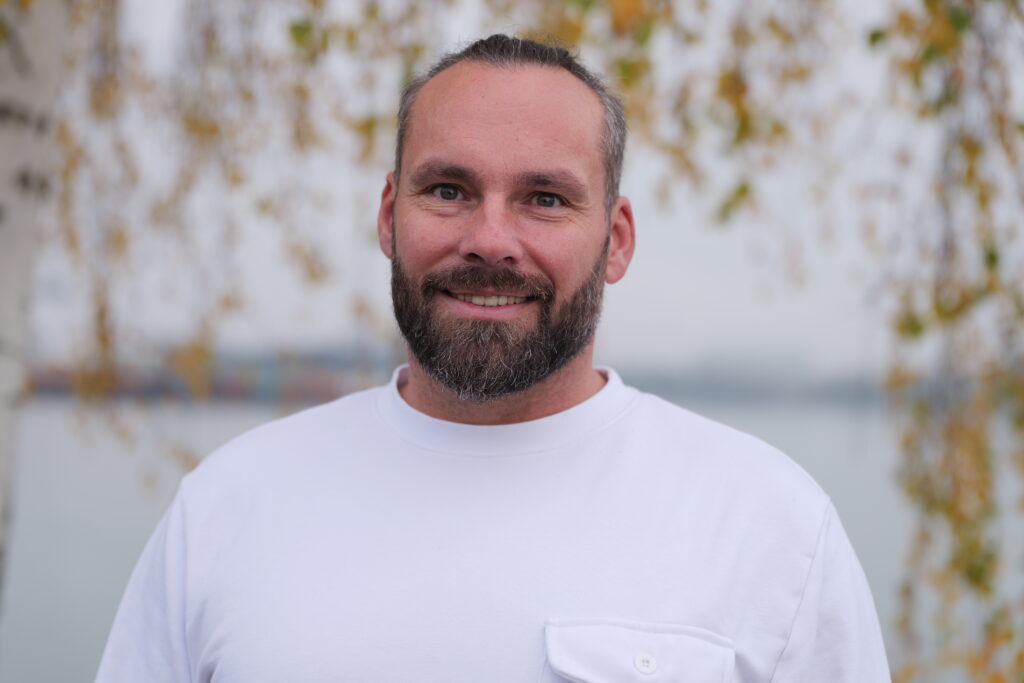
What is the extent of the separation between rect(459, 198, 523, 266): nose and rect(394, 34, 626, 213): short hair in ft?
0.66

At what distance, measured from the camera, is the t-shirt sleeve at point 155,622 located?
4.67 ft

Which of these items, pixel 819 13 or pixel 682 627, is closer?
pixel 682 627

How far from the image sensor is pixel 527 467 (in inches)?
55.3

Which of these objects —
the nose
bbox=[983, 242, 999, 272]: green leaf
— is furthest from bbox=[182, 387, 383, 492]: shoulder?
bbox=[983, 242, 999, 272]: green leaf

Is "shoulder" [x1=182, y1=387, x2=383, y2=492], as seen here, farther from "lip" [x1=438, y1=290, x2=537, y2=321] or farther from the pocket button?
the pocket button

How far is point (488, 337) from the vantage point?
140 cm

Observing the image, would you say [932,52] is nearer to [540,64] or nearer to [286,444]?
[540,64]

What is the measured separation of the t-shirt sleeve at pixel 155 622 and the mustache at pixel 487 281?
49 centimetres

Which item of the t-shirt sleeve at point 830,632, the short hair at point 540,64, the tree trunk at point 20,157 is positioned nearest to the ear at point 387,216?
the short hair at point 540,64

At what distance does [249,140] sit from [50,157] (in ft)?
2.69

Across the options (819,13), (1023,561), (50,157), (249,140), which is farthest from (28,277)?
(1023,561)

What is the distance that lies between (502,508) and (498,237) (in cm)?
35

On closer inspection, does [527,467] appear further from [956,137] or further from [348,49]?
[348,49]

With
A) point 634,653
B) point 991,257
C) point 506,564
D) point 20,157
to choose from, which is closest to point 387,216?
point 506,564
